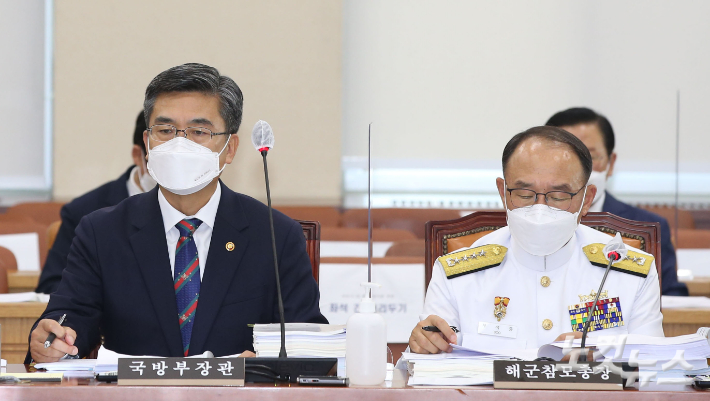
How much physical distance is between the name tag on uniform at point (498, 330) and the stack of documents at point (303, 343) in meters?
0.50

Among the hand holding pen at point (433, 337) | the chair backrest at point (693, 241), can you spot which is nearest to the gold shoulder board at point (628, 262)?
the hand holding pen at point (433, 337)

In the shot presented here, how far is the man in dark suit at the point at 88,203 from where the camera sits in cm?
304

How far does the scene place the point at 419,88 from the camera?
222 inches

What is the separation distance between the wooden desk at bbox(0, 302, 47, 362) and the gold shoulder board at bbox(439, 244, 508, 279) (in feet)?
4.17

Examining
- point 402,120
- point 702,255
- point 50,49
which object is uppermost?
point 50,49

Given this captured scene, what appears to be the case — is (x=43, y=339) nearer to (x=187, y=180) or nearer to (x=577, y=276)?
(x=187, y=180)

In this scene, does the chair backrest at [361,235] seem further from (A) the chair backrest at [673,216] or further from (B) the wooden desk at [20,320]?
(A) the chair backrest at [673,216]

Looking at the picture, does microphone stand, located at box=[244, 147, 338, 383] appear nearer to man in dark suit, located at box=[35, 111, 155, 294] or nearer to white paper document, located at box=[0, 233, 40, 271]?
man in dark suit, located at box=[35, 111, 155, 294]

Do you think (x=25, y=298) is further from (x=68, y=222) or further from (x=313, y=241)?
(x=313, y=241)

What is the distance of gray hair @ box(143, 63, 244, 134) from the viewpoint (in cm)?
192

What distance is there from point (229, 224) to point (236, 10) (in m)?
3.77

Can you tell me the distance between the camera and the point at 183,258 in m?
1.90

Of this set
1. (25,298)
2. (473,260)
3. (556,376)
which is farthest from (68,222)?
(556,376)

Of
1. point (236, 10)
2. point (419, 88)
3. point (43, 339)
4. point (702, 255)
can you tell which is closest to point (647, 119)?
point (419, 88)
